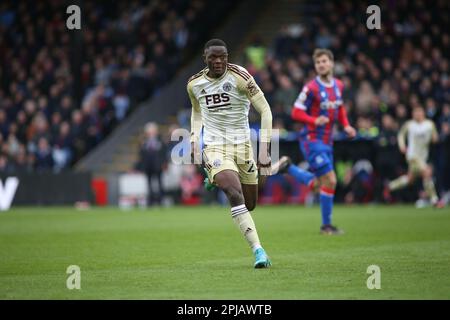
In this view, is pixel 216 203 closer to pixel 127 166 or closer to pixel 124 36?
pixel 127 166

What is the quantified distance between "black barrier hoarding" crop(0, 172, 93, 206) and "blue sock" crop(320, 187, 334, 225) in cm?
1290

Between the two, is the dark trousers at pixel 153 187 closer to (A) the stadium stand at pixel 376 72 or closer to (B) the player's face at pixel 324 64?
(A) the stadium stand at pixel 376 72

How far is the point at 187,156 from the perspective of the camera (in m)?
26.2

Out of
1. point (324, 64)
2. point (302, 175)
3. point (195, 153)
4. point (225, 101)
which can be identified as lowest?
point (302, 175)

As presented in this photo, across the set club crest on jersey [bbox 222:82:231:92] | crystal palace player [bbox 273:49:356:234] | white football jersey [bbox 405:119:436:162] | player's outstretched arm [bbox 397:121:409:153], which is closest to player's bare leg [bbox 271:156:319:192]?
crystal palace player [bbox 273:49:356:234]

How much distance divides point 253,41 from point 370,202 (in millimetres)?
7353

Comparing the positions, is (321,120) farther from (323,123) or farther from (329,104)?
(329,104)

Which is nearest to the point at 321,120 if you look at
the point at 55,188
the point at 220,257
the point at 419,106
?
the point at 220,257

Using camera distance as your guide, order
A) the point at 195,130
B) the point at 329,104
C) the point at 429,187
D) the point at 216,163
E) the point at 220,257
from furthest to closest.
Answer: the point at 429,187, the point at 329,104, the point at 220,257, the point at 195,130, the point at 216,163

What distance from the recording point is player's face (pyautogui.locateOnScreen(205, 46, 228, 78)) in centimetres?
1003


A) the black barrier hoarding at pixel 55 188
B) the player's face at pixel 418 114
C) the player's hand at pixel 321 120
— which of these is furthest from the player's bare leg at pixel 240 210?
the black barrier hoarding at pixel 55 188

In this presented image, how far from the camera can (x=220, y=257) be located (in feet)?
37.5

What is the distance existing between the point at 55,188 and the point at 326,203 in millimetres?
13411

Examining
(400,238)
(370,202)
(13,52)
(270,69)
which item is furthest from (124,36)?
(400,238)
